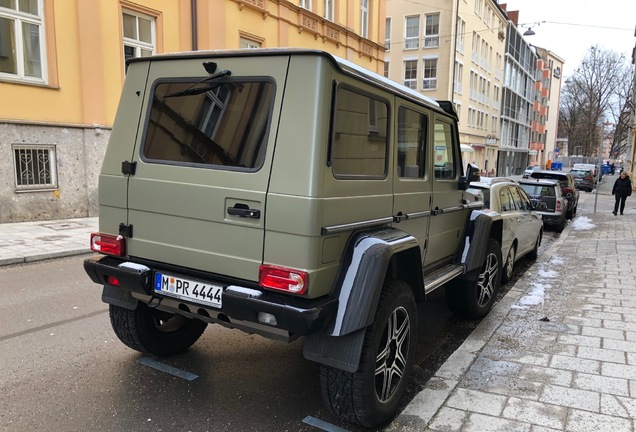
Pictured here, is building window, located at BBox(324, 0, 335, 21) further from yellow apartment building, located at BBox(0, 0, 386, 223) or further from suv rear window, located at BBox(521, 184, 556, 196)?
suv rear window, located at BBox(521, 184, 556, 196)

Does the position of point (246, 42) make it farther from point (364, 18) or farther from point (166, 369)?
point (166, 369)

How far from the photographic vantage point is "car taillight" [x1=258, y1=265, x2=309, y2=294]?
8.73 feet

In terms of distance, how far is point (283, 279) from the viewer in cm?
272

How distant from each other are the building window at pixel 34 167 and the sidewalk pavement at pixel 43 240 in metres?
0.93

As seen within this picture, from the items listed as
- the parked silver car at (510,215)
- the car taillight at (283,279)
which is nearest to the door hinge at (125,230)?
the car taillight at (283,279)

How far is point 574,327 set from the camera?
5031 millimetres

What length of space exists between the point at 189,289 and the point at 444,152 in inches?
105

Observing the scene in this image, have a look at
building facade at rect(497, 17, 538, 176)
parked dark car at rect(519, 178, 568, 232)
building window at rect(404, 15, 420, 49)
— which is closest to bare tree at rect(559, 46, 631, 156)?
building facade at rect(497, 17, 538, 176)

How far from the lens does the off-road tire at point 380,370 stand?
288cm

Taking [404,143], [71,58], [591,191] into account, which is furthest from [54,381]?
[591,191]

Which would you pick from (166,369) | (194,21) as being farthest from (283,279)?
(194,21)

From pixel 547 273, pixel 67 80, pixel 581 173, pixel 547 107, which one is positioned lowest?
pixel 547 273

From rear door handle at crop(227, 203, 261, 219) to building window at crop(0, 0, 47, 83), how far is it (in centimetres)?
1089

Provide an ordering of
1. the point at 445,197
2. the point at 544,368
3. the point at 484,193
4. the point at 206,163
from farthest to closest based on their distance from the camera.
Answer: the point at 484,193
the point at 445,197
the point at 544,368
the point at 206,163
